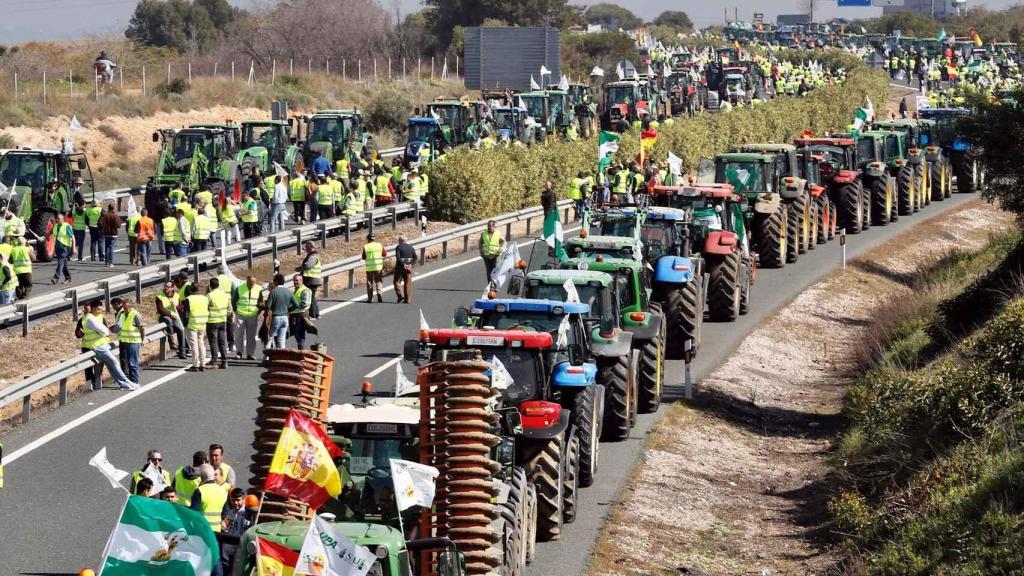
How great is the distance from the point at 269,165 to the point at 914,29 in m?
120

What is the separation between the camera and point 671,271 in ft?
80.7

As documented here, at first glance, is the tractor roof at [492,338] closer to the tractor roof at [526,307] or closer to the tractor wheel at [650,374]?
the tractor roof at [526,307]

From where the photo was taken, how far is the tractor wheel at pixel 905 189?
43.8 metres

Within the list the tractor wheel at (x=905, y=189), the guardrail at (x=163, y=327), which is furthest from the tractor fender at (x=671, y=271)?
the tractor wheel at (x=905, y=189)

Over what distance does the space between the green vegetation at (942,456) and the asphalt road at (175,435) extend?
108 inches

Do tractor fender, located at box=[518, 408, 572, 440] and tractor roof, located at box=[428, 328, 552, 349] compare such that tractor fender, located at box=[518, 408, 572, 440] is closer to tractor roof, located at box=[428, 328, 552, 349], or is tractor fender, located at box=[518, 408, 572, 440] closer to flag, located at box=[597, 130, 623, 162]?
tractor roof, located at box=[428, 328, 552, 349]

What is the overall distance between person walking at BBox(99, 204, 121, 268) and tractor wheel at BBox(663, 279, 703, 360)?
41.8 feet

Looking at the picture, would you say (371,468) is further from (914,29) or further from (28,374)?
(914,29)

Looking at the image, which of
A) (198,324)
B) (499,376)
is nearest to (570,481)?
(499,376)

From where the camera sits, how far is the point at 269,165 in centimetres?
4338

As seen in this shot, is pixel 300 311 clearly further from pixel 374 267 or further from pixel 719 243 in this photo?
pixel 719 243

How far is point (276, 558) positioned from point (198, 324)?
45.6 feet

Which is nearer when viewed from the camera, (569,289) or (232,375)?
(569,289)

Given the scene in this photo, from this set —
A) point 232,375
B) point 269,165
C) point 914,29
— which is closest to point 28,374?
point 232,375
